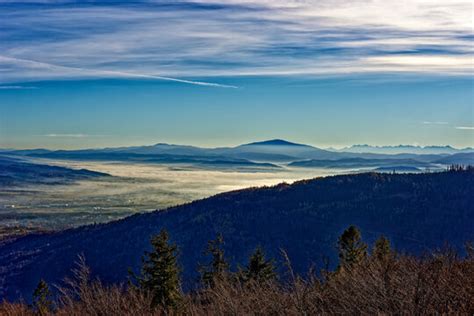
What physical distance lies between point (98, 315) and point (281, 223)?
525ft

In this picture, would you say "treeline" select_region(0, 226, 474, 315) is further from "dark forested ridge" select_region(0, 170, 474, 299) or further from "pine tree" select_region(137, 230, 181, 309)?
"dark forested ridge" select_region(0, 170, 474, 299)

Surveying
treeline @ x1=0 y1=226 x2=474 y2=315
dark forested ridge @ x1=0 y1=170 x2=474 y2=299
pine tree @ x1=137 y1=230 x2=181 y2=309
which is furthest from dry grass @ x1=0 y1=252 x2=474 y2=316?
dark forested ridge @ x1=0 y1=170 x2=474 y2=299

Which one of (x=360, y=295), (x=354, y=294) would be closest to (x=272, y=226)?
(x=354, y=294)

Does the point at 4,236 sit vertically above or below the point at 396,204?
below

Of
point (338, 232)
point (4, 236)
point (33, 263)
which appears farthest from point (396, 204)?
point (4, 236)

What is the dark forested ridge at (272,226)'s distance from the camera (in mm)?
148125

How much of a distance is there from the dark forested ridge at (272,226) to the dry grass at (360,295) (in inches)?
4922

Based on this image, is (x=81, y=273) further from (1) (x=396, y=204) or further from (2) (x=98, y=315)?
(1) (x=396, y=204)

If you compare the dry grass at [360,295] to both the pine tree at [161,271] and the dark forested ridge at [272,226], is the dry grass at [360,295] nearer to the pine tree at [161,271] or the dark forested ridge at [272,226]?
the pine tree at [161,271]

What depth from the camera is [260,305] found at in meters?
9.38

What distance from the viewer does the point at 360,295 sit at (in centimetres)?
849

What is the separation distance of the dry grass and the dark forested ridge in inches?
4922

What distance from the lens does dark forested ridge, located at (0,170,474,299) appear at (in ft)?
486

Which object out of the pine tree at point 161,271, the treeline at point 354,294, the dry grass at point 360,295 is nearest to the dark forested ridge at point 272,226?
the pine tree at point 161,271
